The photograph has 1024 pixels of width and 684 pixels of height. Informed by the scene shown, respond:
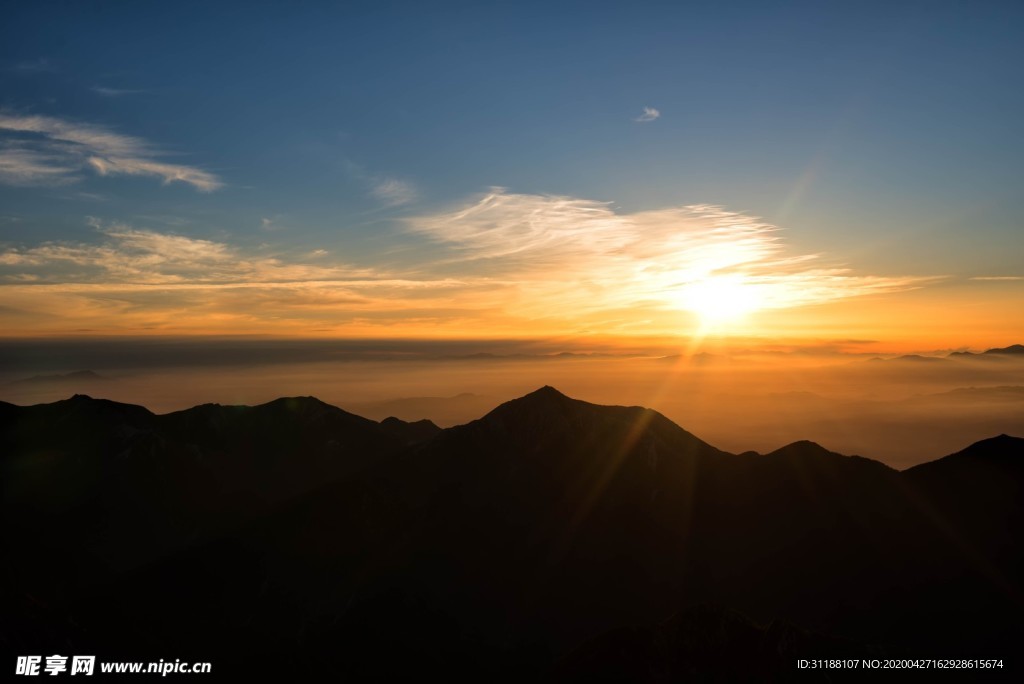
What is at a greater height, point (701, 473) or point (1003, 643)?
point (701, 473)

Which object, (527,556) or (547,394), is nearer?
(527,556)

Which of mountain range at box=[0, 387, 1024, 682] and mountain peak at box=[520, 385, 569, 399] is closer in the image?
mountain range at box=[0, 387, 1024, 682]

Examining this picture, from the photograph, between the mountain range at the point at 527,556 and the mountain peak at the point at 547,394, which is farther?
the mountain peak at the point at 547,394

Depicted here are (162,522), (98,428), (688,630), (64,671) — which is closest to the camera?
(688,630)

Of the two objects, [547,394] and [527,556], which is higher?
[547,394]

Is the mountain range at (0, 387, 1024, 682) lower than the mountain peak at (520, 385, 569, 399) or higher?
lower

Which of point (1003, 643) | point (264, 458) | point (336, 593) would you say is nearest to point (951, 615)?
point (1003, 643)

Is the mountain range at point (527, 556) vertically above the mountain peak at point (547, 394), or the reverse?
the mountain peak at point (547, 394)

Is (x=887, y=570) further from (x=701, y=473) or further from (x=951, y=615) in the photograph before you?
(x=701, y=473)
